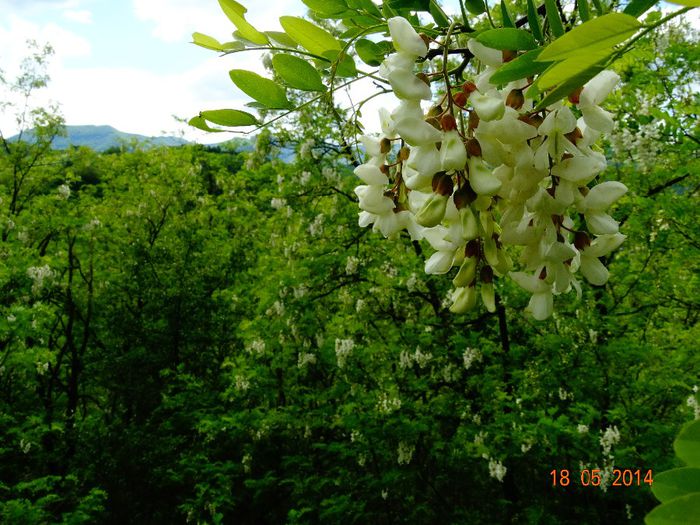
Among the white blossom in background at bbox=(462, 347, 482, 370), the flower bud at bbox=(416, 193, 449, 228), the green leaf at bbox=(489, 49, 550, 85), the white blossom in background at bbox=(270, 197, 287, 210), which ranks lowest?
the white blossom in background at bbox=(462, 347, 482, 370)

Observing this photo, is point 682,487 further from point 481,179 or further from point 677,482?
point 481,179

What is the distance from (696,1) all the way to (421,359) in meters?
5.28

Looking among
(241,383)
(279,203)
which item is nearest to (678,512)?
(241,383)

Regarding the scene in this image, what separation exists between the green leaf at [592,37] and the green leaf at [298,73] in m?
0.38

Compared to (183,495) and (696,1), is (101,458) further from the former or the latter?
(696,1)

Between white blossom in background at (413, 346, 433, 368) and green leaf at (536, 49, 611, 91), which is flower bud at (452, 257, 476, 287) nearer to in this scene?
green leaf at (536, 49, 611, 91)

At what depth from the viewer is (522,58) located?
19.7 inches

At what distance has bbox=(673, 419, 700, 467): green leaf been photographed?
38 cm

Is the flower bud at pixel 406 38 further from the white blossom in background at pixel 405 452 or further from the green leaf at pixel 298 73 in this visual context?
the white blossom in background at pixel 405 452

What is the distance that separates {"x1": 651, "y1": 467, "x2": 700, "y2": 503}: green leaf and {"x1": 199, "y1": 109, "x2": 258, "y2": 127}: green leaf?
2.01ft

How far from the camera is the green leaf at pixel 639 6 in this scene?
47 centimetres

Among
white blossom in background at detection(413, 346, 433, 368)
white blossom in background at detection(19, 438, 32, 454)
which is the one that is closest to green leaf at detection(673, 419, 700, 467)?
white blossom in background at detection(413, 346, 433, 368)

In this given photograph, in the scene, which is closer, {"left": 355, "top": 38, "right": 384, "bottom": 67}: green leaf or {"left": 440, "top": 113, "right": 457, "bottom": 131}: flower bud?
{"left": 440, "top": 113, "right": 457, "bottom": 131}: flower bud

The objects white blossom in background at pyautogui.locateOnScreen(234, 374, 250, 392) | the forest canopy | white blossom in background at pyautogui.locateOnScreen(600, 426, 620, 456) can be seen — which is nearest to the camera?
white blossom in background at pyautogui.locateOnScreen(600, 426, 620, 456)
